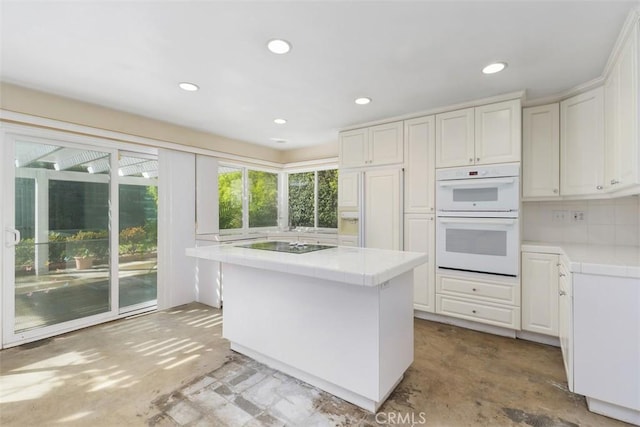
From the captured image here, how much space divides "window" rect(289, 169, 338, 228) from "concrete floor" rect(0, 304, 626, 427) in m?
2.47

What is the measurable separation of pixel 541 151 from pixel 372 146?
5.56 ft

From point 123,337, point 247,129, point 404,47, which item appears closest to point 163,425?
point 123,337

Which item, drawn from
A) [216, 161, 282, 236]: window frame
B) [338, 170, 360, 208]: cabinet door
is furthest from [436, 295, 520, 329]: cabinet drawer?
[216, 161, 282, 236]: window frame

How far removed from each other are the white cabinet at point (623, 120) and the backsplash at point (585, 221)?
19.4 inches

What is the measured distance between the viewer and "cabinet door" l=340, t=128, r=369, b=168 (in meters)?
3.65

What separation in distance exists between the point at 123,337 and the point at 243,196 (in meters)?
2.50

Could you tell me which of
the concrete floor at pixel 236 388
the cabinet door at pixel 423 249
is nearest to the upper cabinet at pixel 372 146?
the cabinet door at pixel 423 249

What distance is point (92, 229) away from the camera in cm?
316

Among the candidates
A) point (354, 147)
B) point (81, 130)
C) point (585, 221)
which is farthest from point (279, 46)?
point (585, 221)

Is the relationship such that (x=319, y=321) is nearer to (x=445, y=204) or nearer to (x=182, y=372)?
(x=182, y=372)

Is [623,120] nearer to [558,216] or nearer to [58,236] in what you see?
[558,216]

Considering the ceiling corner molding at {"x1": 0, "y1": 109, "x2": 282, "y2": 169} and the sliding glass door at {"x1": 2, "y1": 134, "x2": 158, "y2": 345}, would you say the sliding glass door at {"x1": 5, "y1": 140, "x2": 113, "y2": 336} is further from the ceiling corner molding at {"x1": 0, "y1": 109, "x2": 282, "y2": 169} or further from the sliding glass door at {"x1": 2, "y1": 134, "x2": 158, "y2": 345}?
the ceiling corner molding at {"x1": 0, "y1": 109, "x2": 282, "y2": 169}

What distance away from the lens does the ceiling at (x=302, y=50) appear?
162cm

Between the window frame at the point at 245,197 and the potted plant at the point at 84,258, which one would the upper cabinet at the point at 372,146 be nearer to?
the window frame at the point at 245,197
